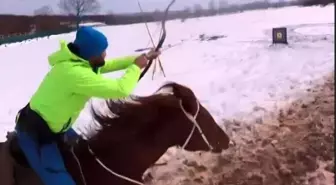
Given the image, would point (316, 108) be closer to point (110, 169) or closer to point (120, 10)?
point (110, 169)

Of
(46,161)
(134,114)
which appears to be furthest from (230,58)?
(46,161)

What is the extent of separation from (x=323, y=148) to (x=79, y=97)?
0.63 metres

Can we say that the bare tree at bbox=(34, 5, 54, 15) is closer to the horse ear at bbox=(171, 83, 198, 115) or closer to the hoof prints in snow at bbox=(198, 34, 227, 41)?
the hoof prints in snow at bbox=(198, 34, 227, 41)

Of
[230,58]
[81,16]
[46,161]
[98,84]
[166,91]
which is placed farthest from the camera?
[81,16]

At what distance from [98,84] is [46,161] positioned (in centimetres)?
A: 27

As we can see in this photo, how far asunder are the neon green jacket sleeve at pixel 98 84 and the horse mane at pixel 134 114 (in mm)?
166

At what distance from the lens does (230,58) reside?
1677mm

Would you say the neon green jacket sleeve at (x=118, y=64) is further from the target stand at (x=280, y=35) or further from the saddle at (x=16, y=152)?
the target stand at (x=280, y=35)

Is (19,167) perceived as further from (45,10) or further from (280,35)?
(280,35)

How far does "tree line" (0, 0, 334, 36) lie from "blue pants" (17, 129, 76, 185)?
1.83 ft

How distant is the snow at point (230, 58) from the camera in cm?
151

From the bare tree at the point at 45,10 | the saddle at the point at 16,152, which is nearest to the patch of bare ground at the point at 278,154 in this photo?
the saddle at the point at 16,152

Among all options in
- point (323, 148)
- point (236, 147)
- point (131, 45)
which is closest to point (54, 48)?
point (131, 45)

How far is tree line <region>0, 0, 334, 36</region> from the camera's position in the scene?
65.3 inches
